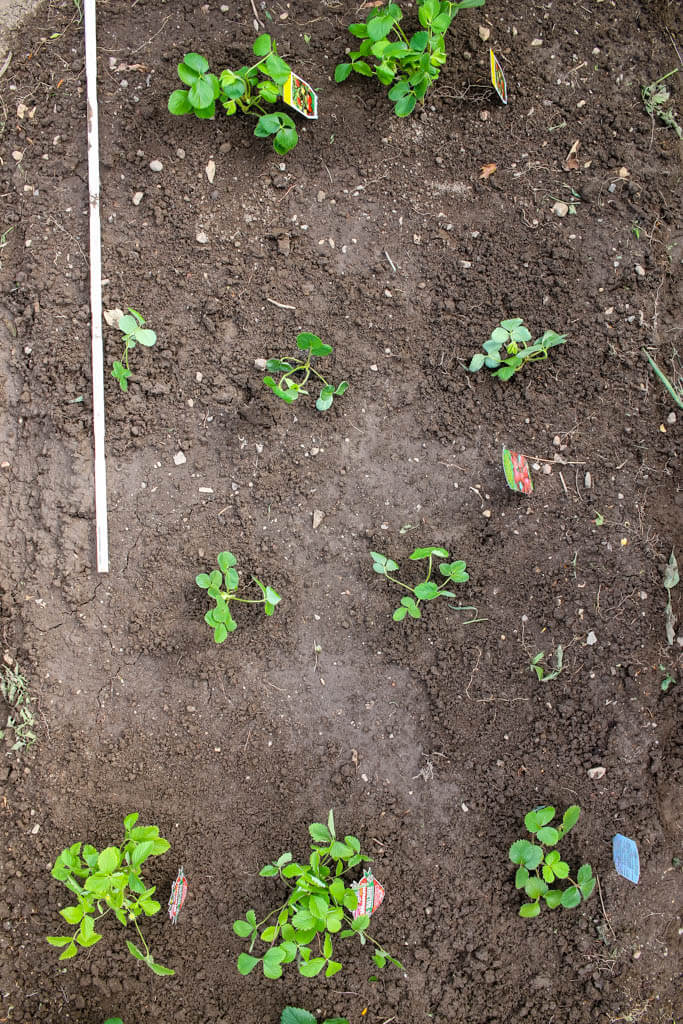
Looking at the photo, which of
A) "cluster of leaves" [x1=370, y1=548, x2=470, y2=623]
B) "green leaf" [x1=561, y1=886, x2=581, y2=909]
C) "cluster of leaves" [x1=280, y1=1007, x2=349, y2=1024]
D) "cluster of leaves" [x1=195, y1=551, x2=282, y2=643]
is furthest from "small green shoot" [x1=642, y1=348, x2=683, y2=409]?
"cluster of leaves" [x1=280, y1=1007, x2=349, y2=1024]

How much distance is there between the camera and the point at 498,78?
1863 mm

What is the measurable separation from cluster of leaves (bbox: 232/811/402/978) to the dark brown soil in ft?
0.26

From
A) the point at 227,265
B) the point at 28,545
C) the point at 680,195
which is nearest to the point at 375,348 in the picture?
the point at 227,265

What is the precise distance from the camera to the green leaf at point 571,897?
1.83 m

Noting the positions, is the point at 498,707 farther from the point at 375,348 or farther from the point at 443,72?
the point at 443,72

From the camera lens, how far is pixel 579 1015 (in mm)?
1901

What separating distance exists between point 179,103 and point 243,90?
0.18 meters

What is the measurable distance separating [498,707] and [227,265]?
1499 millimetres

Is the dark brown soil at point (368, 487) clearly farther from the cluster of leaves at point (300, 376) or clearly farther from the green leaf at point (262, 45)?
the green leaf at point (262, 45)

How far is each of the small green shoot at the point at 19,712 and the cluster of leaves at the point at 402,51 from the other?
1.91 m

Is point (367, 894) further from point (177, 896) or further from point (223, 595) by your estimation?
point (223, 595)

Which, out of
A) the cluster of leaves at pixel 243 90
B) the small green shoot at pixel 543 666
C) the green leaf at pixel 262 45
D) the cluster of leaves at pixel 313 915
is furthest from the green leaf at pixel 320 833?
the green leaf at pixel 262 45

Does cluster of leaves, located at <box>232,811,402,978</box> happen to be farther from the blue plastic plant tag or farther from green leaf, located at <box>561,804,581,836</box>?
the blue plastic plant tag

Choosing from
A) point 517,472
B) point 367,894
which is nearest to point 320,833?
point 367,894
